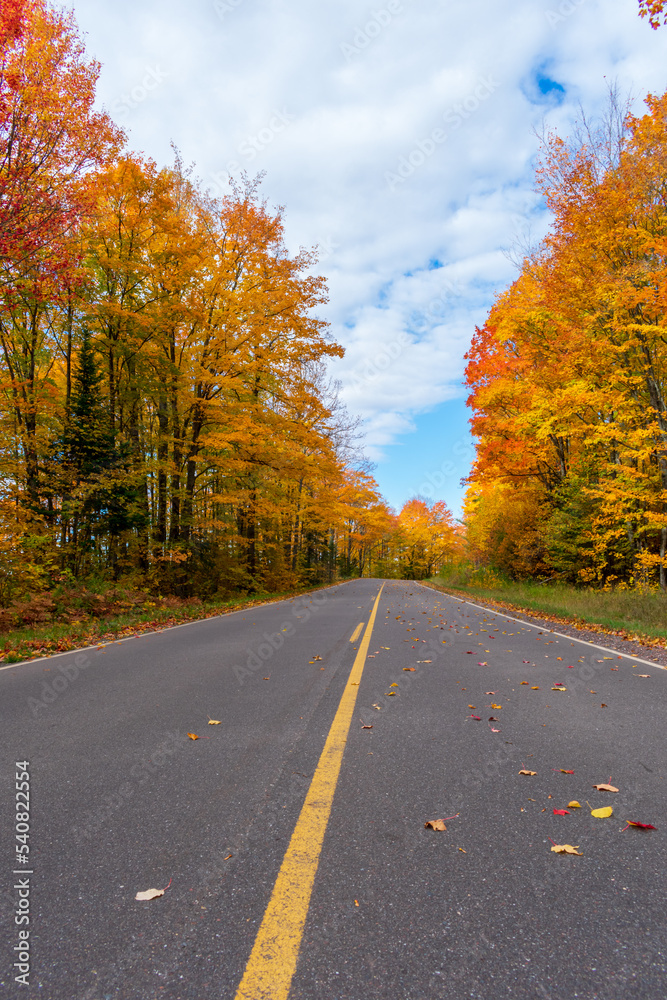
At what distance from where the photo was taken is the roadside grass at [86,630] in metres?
7.70

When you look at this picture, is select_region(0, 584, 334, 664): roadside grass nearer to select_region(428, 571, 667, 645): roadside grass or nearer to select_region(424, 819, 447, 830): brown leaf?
select_region(424, 819, 447, 830): brown leaf

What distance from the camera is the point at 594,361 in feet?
40.3

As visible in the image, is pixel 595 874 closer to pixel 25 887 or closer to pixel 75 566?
pixel 25 887

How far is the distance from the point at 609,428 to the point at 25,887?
13.0 m

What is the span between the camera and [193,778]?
314 cm

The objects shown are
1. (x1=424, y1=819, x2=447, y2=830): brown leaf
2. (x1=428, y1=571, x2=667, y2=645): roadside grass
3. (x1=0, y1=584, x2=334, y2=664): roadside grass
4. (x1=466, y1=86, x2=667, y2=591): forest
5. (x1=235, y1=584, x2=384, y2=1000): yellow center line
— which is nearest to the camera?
(x1=235, y1=584, x2=384, y2=1000): yellow center line

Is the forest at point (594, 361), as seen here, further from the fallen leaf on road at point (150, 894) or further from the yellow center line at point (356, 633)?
the fallen leaf on road at point (150, 894)

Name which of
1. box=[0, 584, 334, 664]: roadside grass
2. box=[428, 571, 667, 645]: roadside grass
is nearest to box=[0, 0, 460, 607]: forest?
box=[0, 584, 334, 664]: roadside grass

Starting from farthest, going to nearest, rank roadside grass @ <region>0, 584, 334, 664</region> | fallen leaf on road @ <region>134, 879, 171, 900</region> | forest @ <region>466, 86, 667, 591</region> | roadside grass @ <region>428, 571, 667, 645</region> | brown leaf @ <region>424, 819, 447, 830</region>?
forest @ <region>466, 86, 667, 591</region>
roadside grass @ <region>428, 571, 667, 645</region>
roadside grass @ <region>0, 584, 334, 664</region>
brown leaf @ <region>424, 819, 447, 830</region>
fallen leaf on road @ <region>134, 879, 171, 900</region>

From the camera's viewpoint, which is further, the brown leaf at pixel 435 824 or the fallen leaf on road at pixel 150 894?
the brown leaf at pixel 435 824

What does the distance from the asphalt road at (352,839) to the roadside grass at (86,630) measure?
9.16 ft

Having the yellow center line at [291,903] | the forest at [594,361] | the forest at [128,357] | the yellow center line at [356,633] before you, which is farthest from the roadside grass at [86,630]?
the forest at [594,361]

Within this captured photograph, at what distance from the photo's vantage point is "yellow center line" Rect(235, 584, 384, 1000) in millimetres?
1609

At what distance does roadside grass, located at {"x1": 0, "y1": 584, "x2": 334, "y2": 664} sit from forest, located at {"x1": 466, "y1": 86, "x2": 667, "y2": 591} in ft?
35.7
